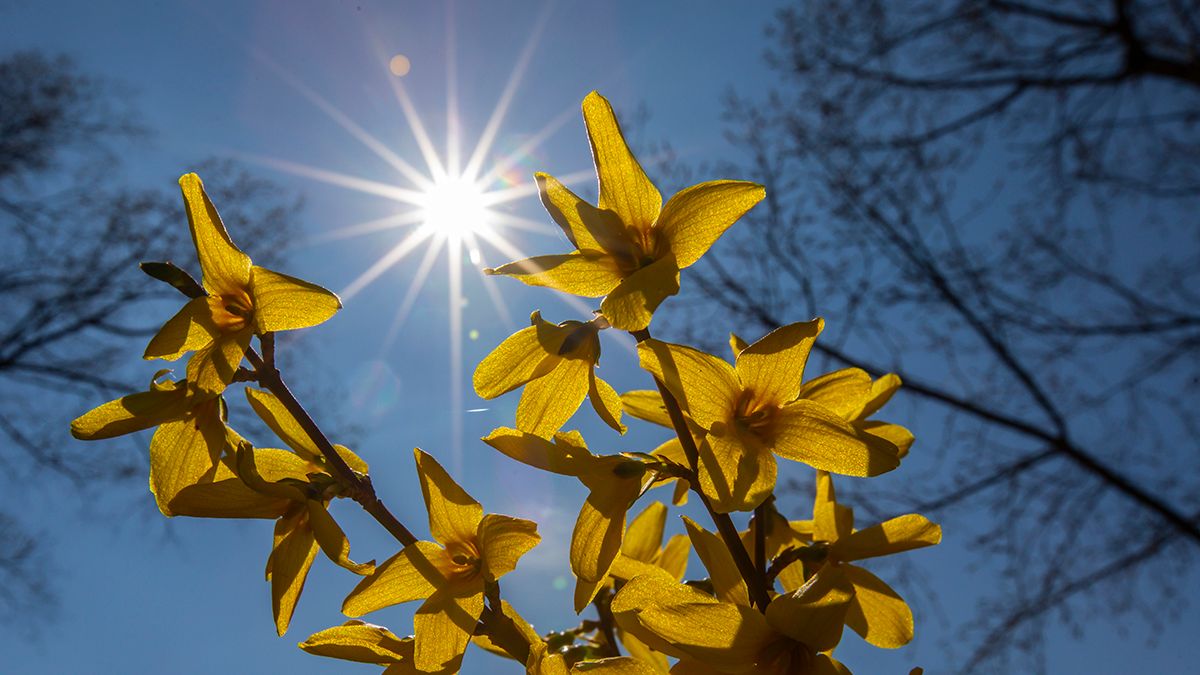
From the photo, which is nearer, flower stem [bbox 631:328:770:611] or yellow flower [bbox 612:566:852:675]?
yellow flower [bbox 612:566:852:675]

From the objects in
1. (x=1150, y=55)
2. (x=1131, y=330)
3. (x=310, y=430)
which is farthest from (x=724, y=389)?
(x=1150, y=55)

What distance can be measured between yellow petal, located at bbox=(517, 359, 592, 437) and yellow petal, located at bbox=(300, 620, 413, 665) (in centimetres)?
28

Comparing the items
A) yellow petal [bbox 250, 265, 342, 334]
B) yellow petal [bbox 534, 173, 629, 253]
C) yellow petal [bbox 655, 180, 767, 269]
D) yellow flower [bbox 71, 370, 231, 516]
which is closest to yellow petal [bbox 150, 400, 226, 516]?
yellow flower [bbox 71, 370, 231, 516]

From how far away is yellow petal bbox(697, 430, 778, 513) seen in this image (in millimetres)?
719

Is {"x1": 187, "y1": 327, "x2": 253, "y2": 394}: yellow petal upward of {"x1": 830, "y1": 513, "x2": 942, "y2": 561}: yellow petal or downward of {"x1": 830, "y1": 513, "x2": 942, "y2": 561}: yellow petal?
upward

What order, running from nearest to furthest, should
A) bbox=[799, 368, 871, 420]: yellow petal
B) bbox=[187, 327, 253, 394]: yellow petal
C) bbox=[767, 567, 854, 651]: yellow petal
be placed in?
bbox=[767, 567, 854, 651]: yellow petal → bbox=[187, 327, 253, 394]: yellow petal → bbox=[799, 368, 871, 420]: yellow petal

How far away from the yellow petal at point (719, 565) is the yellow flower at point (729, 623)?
0.05 meters

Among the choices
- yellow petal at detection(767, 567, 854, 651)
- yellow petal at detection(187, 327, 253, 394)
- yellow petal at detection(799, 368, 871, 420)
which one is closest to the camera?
yellow petal at detection(767, 567, 854, 651)

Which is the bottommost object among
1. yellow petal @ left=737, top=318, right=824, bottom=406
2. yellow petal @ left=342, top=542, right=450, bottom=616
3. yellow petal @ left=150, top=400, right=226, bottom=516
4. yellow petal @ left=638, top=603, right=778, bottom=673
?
yellow petal @ left=638, top=603, right=778, bottom=673

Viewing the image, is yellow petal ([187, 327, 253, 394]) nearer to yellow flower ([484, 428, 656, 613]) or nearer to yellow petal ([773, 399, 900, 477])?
yellow flower ([484, 428, 656, 613])

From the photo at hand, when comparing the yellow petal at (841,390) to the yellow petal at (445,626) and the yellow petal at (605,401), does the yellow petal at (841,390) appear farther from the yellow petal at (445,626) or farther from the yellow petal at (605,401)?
the yellow petal at (445,626)

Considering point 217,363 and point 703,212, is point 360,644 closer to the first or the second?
point 217,363

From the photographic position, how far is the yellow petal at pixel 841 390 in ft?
2.88

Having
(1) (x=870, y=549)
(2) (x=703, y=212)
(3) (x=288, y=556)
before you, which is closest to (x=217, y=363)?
(3) (x=288, y=556)
